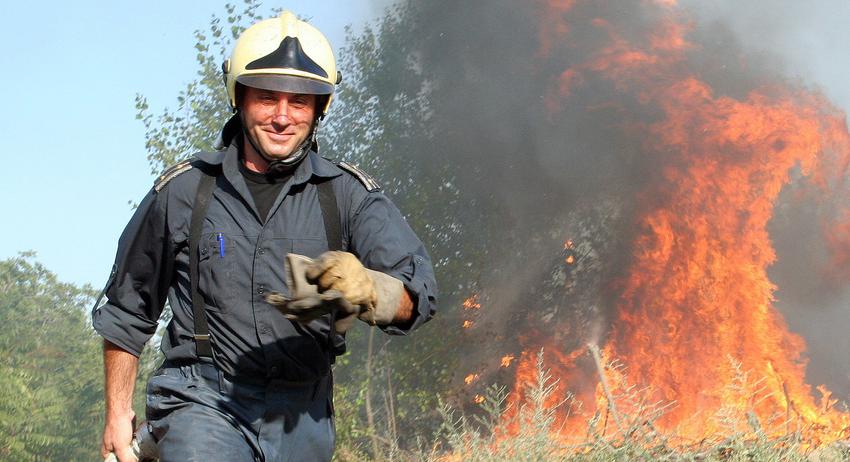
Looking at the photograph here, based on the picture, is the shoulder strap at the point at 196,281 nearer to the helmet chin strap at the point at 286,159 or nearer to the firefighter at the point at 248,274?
the firefighter at the point at 248,274

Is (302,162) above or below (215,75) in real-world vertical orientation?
above

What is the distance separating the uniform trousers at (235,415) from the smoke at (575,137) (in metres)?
16.1

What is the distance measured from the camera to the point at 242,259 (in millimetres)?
3783

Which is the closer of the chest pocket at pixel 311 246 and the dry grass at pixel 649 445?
the chest pocket at pixel 311 246

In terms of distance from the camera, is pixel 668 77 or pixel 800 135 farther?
pixel 668 77

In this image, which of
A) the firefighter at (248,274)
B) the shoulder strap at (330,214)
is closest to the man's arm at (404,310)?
the firefighter at (248,274)

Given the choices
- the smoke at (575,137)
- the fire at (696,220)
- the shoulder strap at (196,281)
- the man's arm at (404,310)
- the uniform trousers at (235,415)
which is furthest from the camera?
the smoke at (575,137)

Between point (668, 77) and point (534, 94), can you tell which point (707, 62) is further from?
point (534, 94)

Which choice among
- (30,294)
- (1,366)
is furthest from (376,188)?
(30,294)

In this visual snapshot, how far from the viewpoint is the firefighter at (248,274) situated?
12.3 feet

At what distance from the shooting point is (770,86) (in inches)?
774

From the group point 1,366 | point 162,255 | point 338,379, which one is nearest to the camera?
point 162,255

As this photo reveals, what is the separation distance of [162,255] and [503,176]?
57.3 ft

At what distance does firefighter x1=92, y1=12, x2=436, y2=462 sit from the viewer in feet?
12.3
